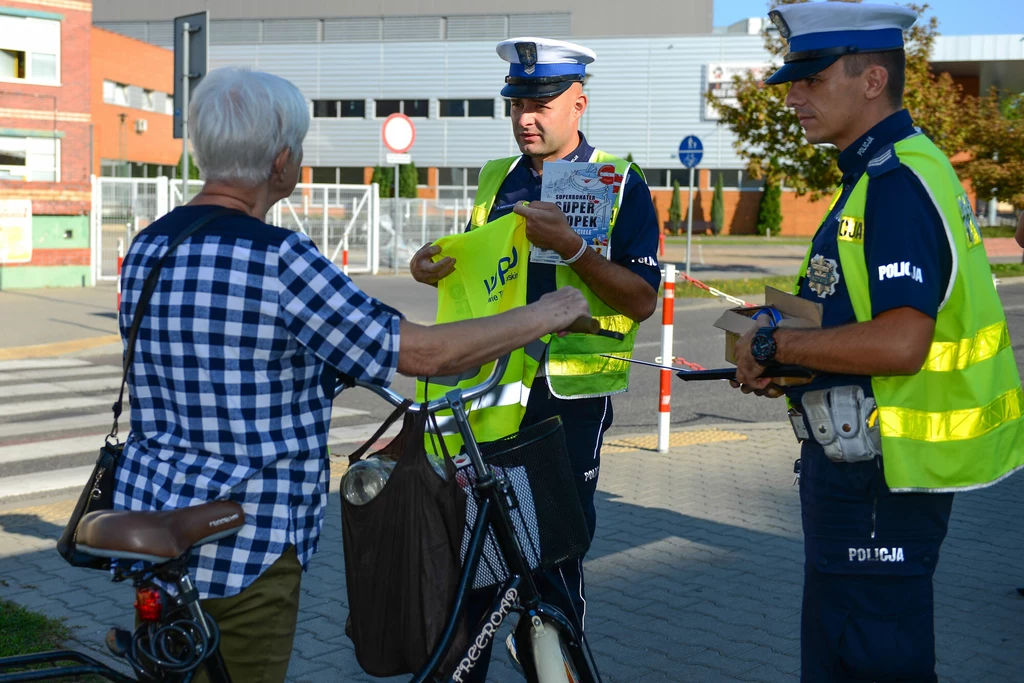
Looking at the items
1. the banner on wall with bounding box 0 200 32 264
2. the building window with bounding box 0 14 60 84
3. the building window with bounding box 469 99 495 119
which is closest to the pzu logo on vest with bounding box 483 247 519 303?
the banner on wall with bounding box 0 200 32 264

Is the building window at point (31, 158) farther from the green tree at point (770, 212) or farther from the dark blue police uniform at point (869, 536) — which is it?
the green tree at point (770, 212)

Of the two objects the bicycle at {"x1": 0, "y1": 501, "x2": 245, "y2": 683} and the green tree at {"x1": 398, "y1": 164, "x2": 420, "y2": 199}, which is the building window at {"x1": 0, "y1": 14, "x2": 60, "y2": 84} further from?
the green tree at {"x1": 398, "y1": 164, "x2": 420, "y2": 199}

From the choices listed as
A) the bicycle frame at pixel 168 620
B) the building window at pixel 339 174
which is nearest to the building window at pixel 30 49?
the bicycle frame at pixel 168 620

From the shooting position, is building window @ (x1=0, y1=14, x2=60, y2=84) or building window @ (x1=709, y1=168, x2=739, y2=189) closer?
building window @ (x1=0, y1=14, x2=60, y2=84)

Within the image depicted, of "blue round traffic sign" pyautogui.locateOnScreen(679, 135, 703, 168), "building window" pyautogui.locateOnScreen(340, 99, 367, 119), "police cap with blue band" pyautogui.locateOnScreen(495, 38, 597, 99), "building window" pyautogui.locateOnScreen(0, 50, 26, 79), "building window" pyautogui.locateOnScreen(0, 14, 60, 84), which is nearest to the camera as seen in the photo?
"police cap with blue band" pyautogui.locateOnScreen(495, 38, 597, 99)

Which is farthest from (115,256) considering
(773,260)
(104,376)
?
(773,260)

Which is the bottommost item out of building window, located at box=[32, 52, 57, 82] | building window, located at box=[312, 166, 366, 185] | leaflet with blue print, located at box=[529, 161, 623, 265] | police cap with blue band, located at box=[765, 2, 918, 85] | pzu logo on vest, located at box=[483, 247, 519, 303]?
pzu logo on vest, located at box=[483, 247, 519, 303]

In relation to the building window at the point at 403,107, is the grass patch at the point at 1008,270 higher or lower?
lower

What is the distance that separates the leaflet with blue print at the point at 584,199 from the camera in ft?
11.2

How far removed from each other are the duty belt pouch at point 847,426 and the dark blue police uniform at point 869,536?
0.10 feet

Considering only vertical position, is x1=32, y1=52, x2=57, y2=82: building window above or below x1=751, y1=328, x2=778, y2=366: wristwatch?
above

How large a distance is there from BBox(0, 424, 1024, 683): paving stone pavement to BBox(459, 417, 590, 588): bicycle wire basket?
5.09 feet

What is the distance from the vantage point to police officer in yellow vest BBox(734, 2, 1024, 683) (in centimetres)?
251

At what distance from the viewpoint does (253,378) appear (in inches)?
89.7
